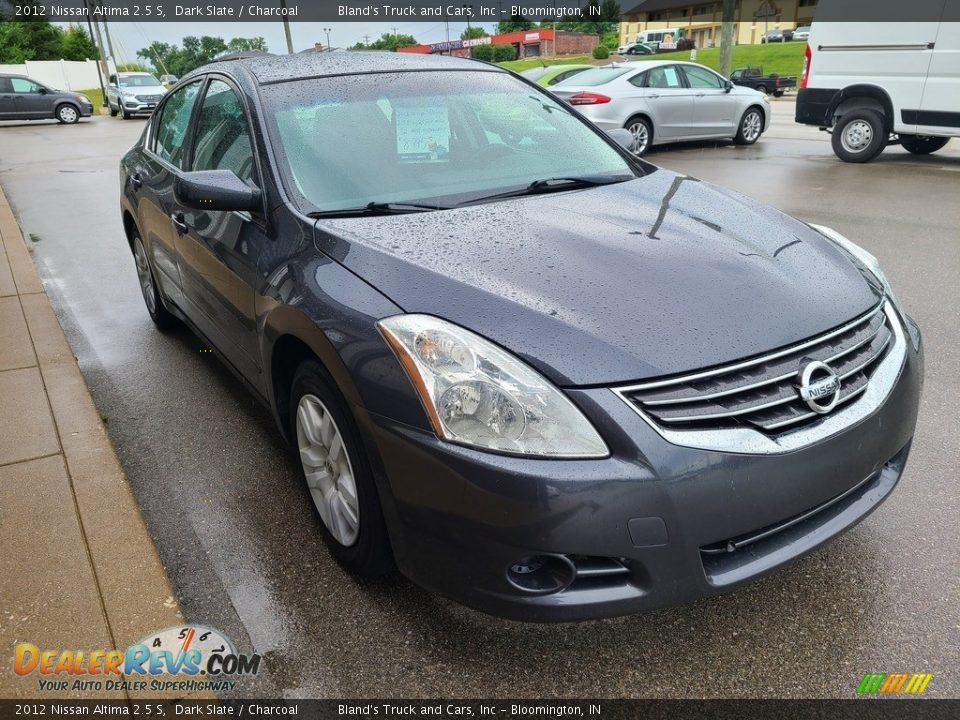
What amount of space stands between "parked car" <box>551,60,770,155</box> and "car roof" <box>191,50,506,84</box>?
8.53 metres

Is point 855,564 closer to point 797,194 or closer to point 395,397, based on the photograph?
point 395,397

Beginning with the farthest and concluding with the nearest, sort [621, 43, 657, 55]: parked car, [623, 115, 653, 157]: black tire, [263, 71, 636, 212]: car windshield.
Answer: [621, 43, 657, 55]: parked car < [623, 115, 653, 157]: black tire < [263, 71, 636, 212]: car windshield

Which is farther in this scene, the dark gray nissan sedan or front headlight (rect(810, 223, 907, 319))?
front headlight (rect(810, 223, 907, 319))

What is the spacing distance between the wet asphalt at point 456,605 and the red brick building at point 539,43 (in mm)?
90143

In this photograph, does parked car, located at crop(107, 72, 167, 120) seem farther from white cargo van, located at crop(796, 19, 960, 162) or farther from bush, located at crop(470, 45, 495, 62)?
bush, located at crop(470, 45, 495, 62)

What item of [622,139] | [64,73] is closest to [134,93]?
[622,139]

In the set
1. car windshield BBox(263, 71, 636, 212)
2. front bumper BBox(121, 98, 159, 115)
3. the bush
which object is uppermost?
car windshield BBox(263, 71, 636, 212)

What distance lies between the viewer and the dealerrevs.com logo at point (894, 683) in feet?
6.69

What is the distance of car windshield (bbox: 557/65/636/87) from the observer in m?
12.4

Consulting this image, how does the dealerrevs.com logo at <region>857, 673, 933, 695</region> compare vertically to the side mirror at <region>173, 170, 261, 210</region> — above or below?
below

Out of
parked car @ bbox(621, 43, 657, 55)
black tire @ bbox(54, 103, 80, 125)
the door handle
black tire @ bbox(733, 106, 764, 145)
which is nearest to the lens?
the door handle

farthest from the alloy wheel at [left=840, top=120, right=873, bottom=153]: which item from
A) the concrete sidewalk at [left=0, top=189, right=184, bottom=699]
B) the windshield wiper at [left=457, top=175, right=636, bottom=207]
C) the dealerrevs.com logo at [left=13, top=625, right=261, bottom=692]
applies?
the dealerrevs.com logo at [left=13, top=625, right=261, bottom=692]

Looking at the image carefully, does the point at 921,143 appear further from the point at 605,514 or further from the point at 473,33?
the point at 473,33

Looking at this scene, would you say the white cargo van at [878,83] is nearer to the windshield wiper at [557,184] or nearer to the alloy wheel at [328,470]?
the windshield wiper at [557,184]
